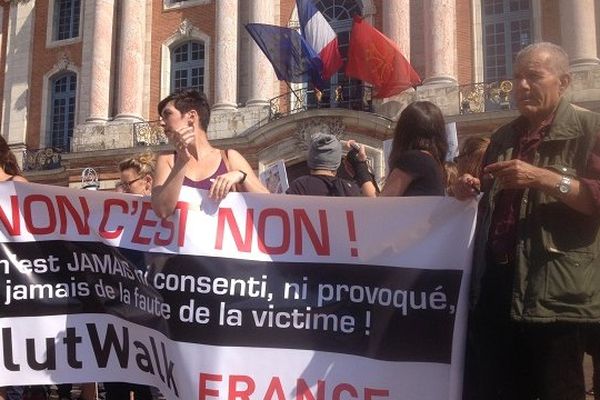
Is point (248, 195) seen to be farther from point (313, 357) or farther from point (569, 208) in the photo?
point (569, 208)

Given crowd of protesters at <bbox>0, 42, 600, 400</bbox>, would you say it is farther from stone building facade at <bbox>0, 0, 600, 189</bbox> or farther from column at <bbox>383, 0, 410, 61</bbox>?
column at <bbox>383, 0, 410, 61</bbox>

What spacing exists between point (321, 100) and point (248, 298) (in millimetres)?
17368

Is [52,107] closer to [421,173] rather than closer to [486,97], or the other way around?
[486,97]

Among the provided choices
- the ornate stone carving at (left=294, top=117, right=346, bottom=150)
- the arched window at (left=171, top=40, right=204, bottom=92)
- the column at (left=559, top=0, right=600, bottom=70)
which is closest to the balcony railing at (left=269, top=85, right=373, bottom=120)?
the ornate stone carving at (left=294, top=117, right=346, bottom=150)

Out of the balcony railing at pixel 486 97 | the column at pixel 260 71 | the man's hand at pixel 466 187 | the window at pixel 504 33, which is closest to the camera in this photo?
the man's hand at pixel 466 187

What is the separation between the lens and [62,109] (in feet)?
84.4

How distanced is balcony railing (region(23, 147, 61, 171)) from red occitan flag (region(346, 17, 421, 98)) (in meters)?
12.8

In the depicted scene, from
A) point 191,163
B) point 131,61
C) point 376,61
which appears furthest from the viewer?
point 131,61

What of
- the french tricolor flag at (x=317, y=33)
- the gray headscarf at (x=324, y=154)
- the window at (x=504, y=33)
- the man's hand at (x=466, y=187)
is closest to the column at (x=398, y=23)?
the french tricolor flag at (x=317, y=33)

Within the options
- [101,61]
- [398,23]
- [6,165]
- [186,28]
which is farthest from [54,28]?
[6,165]

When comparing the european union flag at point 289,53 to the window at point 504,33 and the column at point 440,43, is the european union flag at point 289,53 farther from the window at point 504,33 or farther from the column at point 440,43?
the window at point 504,33

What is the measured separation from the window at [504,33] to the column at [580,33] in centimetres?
174

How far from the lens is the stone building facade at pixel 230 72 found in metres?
18.5

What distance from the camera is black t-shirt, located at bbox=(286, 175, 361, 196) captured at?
4.57 metres
